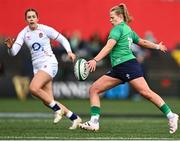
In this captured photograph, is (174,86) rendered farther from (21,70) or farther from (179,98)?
(21,70)

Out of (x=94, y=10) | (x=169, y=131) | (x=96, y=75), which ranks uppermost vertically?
(x=94, y=10)

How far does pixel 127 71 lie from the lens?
49.7ft

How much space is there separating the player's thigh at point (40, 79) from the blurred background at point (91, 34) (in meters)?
12.9

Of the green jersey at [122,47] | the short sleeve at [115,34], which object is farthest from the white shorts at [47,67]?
the short sleeve at [115,34]

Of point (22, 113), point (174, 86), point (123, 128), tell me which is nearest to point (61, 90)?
point (174, 86)

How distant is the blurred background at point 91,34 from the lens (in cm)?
2917

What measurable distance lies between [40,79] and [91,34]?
17476 millimetres

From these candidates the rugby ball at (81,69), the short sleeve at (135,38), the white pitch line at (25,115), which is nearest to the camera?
the rugby ball at (81,69)

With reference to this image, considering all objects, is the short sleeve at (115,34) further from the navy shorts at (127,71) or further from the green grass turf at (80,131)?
the green grass turf at (80,131)

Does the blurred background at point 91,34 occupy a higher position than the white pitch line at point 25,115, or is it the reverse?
the blurred background at point 91,34

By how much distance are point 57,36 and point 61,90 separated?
12.9 m

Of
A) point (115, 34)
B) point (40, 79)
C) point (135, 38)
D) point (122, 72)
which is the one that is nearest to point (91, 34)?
point (40, 79)

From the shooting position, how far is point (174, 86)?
29969 mm

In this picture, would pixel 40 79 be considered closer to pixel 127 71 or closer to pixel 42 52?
pixel 42 52
